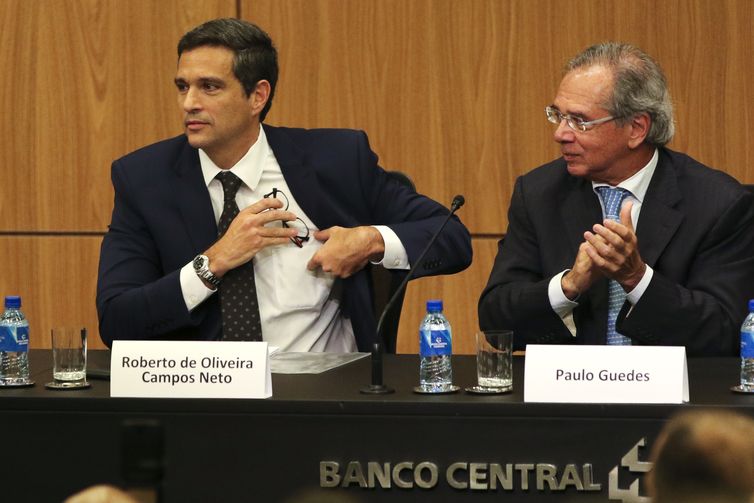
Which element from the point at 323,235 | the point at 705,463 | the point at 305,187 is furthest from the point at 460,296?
the point at 705,463

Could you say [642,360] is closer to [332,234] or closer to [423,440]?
[423,440]

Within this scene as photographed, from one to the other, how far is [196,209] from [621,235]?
1173mm

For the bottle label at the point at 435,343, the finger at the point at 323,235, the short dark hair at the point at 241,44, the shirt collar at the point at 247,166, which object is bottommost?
the bottle label at the point at 435,343

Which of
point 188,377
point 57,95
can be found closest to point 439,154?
point 57,95

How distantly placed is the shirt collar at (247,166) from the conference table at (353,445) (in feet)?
3.31

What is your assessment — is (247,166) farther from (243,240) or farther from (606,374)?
(606,374)

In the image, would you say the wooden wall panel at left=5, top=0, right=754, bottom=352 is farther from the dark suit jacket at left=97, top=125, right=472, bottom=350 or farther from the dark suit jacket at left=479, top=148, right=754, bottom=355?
the dark suit jacket at left=479, top=148, right=754, bottom=355

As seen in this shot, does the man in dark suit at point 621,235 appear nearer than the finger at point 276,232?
Yes

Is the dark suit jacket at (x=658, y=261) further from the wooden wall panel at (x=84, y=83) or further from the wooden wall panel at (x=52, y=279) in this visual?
the wooden wall panel at (x=52, y=279)

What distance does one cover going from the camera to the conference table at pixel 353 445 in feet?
7.63

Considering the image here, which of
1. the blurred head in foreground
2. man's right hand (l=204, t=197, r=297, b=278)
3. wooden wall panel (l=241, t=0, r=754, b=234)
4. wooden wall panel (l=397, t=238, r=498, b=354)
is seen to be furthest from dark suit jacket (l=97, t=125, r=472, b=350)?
the blurred head in foreground

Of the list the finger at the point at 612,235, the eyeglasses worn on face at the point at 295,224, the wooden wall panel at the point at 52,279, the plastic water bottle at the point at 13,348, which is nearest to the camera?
the plastic water bottle at the point at 13,348

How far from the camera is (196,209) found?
3.32 metres

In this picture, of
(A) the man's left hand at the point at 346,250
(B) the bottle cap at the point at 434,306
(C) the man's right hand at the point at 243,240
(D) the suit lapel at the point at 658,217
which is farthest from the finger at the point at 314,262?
(D) the suit lapel at the point at 658,217
